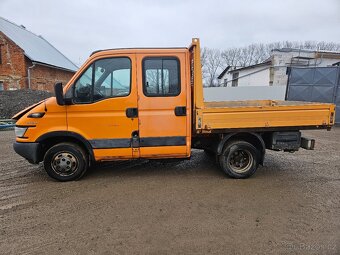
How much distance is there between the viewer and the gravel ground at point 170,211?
10.1 ft

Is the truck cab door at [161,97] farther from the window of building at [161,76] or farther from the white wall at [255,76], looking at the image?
the white wall at [255,76]

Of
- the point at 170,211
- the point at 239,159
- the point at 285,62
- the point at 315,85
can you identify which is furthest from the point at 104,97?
the point at 285,62

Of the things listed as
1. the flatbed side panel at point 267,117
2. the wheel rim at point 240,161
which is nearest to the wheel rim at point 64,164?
the flatbed side panel at point 267,117

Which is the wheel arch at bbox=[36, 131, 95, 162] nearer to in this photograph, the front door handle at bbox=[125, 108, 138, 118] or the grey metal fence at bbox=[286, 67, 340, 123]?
the front door handle at bbox=[125, 108, 138, 118]

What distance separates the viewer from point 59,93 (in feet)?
15.1

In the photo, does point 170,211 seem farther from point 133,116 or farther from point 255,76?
point 255,76

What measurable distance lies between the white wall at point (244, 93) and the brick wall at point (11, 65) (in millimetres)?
13708

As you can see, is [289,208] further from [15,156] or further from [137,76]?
[15,156]

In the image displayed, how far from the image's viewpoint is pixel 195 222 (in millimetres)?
3574

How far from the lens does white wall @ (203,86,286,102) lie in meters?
18.5

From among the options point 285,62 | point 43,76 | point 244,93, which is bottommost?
point 244,93

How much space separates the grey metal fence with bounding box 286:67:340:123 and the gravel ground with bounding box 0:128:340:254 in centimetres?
866

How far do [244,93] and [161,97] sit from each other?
15.6 meters

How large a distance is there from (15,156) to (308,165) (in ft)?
24.5
